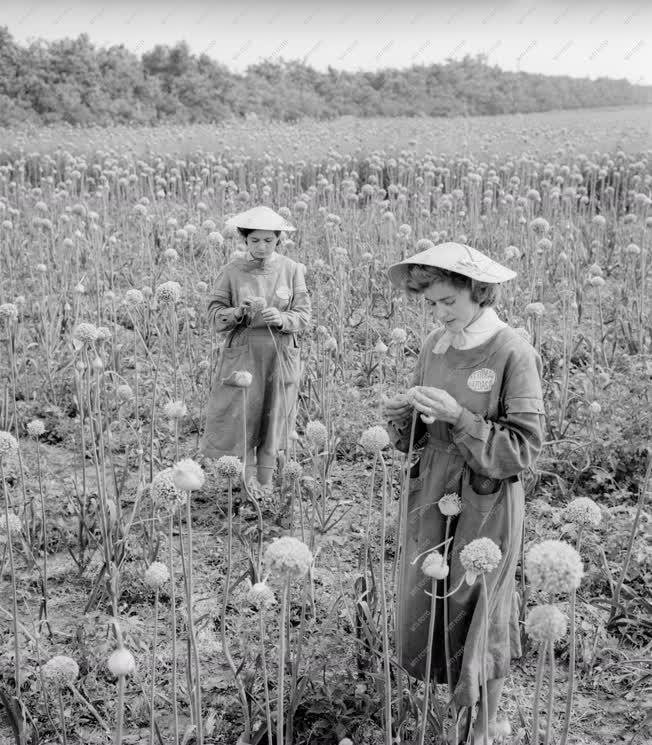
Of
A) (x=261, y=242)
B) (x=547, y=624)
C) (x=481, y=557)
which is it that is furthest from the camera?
(x=261, y=242)

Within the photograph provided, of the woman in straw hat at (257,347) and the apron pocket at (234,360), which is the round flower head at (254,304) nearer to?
the woman in straw hat at (257,347)

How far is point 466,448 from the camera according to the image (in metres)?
1.99

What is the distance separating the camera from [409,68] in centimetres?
3133

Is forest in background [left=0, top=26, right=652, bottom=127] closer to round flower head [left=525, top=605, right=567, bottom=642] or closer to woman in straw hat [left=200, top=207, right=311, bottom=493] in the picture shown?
woman in straw hat [left=200, top=207, right=311, bottom=493]

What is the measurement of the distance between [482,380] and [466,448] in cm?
20

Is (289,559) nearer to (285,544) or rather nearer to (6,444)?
(285,544)

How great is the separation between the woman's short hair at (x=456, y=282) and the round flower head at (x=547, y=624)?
891mm

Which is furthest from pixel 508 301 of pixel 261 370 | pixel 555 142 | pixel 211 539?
pixel 555 142

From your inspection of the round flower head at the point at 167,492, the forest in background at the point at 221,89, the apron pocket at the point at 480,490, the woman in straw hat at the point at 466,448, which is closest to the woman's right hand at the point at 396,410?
the woman in straw hat at the point at 466,448

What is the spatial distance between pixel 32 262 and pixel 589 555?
551 centimetres

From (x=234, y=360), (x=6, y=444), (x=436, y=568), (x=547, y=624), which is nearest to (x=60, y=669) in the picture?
(x=6, y=444)

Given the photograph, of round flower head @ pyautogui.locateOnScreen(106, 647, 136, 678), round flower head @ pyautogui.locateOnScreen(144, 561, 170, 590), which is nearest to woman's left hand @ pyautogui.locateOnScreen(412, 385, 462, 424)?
round flower head @ pyautogui.locateOnScreen(144, 561, 170, 590)

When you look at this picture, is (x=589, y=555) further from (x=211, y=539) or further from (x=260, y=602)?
(x=260, y=602)

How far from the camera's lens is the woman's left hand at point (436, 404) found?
193 centimetres
